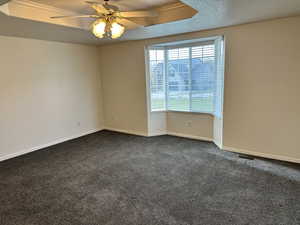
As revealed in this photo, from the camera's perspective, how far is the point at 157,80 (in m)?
4.85

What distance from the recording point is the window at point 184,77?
4281mm

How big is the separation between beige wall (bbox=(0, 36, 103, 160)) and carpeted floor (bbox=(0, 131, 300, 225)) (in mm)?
567

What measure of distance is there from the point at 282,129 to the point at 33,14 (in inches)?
170

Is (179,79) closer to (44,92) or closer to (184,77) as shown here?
(184,77)

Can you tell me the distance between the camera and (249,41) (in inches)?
135

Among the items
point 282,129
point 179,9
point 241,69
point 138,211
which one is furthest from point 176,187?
point 179,9

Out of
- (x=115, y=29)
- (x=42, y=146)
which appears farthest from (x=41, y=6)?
(x=42, y=146)

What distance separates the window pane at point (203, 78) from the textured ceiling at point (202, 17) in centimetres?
66

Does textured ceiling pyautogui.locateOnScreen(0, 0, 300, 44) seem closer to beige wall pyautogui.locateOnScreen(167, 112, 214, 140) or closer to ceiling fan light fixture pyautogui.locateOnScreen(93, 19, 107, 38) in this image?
ceiling fan light fixture pyautogui.locateOnScreen(93, 19, 107, 38)

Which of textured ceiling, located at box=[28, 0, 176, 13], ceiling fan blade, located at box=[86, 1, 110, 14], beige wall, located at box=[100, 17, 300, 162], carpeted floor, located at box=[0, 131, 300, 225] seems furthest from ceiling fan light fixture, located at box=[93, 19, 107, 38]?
beige wall, located at box=[100, 17, 300, 162]

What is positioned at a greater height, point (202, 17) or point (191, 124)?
point (202, 17)

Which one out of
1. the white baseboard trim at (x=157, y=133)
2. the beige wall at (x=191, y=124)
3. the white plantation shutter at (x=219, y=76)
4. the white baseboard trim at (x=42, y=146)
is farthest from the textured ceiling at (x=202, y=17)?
the white baseboard trim at (x=157, y=133)

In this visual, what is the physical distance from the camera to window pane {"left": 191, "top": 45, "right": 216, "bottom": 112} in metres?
4.25

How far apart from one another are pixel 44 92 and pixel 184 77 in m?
3.21
